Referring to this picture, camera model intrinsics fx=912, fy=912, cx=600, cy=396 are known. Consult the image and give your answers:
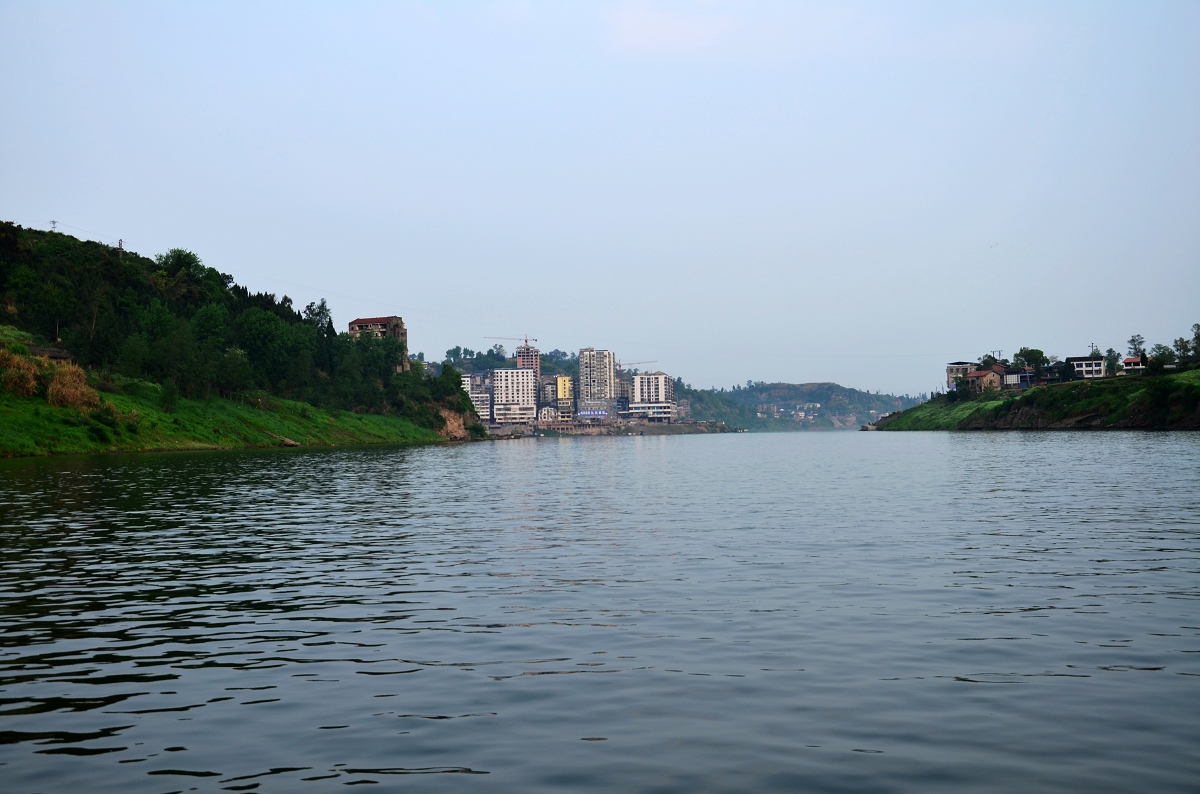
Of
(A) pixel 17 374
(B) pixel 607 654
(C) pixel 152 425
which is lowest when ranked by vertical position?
(B) pixel 607 654

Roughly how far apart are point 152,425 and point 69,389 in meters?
14.8

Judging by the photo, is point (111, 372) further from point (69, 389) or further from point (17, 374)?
point (17, 374)

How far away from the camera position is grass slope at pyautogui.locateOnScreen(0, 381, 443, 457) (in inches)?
4264

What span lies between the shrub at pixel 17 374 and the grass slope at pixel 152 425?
1229 mm

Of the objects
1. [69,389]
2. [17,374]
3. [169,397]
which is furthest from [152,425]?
[17,374]

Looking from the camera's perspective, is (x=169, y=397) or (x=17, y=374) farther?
(x=169, y=397)

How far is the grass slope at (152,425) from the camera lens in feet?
355

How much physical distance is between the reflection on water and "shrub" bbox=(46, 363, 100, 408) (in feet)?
291

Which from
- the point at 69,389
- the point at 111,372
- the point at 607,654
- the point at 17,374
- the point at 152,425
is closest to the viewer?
the point at 607,654

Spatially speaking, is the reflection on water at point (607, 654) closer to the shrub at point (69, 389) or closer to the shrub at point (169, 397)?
the shrub at point (69, 389)

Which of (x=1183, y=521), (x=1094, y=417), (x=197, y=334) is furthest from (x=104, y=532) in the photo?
(x=1094, y=417)

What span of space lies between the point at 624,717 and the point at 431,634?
7090 millimetres

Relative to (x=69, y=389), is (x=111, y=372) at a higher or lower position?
higher

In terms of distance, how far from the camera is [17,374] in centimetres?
11569
